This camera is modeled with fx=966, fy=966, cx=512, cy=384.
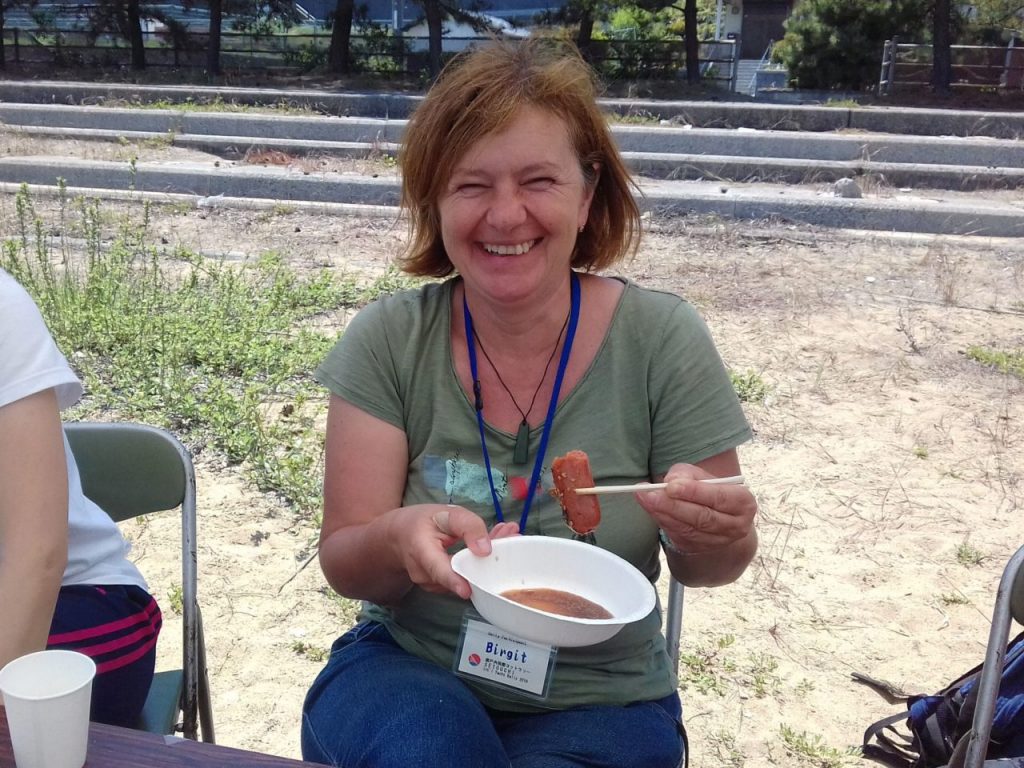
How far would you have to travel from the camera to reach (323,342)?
16.3ft

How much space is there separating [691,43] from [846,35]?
110 inches

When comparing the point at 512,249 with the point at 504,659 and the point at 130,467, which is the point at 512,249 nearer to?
the point at 504,659

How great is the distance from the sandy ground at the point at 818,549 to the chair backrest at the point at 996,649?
94cm

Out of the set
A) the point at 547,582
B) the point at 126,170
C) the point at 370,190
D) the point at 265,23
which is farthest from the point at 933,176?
the point at 265,23

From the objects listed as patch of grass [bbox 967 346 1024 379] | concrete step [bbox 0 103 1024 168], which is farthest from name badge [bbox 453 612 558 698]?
concrete step [bbox 0 103 1024 168]

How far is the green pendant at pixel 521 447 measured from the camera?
168 centimetres

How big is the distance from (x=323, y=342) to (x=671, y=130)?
23.5 feet

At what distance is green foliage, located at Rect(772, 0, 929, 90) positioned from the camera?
54.6ft

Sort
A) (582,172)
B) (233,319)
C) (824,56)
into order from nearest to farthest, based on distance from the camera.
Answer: (582,172) < (233,319) < (824,56)

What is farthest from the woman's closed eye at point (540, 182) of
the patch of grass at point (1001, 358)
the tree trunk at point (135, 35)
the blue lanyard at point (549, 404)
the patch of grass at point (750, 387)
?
the tree trunk at point (135, 35)

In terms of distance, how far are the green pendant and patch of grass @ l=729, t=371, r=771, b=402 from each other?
3.00m

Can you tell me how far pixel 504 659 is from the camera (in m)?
1.50

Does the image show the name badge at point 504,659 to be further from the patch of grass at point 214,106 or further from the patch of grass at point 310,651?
the patch of grass at point 214,106

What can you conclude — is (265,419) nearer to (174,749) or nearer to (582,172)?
(582,172)
